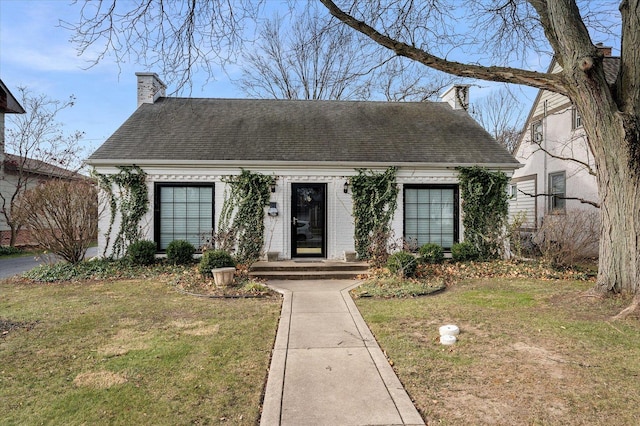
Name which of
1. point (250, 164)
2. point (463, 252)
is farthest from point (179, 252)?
point (463, 252)

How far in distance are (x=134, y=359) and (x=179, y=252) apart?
A: 6.01 meters

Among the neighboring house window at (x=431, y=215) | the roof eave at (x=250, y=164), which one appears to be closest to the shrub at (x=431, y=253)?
the neighboring house window at (x=431, y=215)

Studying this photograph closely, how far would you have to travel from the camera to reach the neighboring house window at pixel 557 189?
1391 centimetres

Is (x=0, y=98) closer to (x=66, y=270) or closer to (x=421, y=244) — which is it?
(x=66, y=270)

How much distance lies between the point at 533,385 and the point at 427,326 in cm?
187

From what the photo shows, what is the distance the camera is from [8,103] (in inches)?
609

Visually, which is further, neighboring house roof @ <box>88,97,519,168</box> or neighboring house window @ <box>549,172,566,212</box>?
neighboring house window @ <box>549,172,566,212</box>

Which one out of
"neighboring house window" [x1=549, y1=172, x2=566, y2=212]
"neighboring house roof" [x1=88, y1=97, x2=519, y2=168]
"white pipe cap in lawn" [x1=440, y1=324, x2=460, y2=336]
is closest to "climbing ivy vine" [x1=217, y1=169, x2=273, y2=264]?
"neighboring house roof" [x1=88, y1=97, x2=519, y2=168]

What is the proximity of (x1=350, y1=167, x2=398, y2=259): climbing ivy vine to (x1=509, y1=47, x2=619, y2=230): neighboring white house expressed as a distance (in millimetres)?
4710

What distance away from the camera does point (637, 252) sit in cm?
599

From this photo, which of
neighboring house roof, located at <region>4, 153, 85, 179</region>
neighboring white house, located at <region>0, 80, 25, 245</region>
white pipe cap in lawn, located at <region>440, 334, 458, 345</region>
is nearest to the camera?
white pipe cap in lawn, located at <region>440, 334, 458, 345</region>

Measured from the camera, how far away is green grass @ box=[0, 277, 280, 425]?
3055mm

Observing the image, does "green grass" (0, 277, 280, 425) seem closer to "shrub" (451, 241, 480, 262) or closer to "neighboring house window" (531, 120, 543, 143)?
"shrub" (451, 241, 480, 262)

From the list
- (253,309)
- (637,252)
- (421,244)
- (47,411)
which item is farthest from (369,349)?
(421,244)
